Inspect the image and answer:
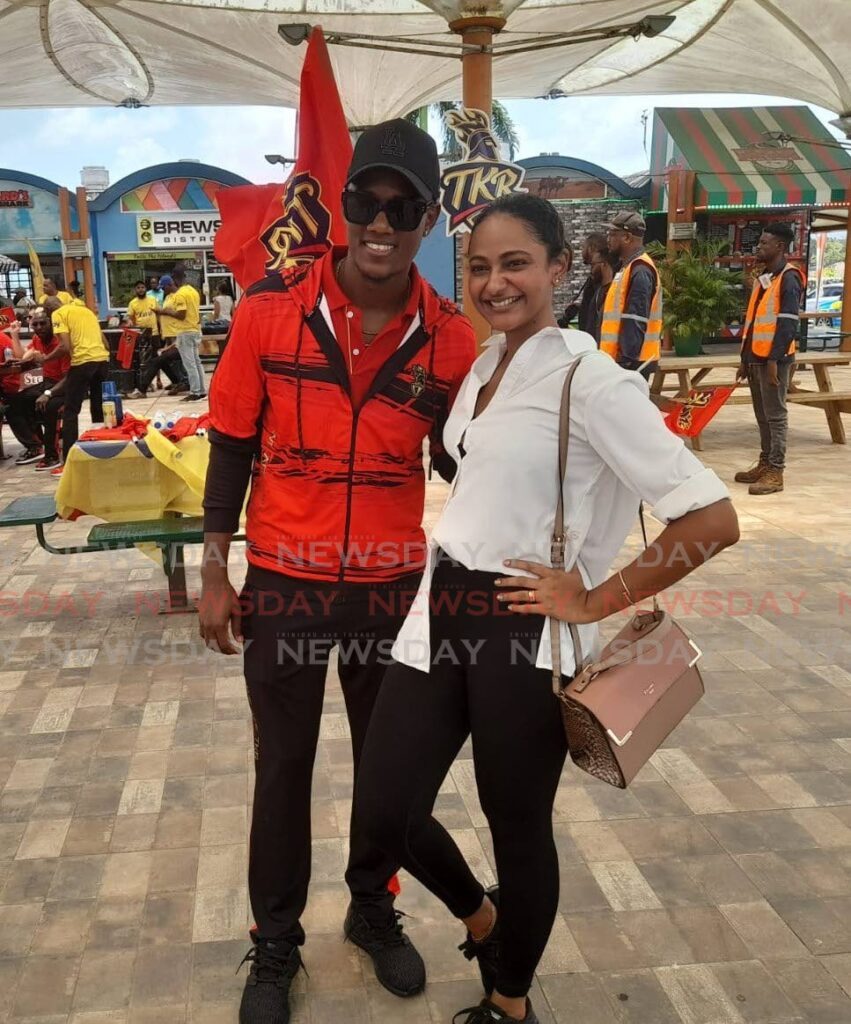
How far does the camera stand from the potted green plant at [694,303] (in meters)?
10.5

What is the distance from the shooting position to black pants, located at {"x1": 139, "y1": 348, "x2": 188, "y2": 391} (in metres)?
15.2

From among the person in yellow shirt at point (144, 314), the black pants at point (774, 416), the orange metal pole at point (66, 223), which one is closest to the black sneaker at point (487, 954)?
the black pants at point (774, 416)

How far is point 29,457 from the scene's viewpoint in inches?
385

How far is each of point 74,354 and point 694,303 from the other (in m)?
6.65

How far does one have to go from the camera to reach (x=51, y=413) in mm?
9266

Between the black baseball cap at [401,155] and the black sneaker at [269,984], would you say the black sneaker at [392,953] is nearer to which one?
the black sneaker at [269,984]

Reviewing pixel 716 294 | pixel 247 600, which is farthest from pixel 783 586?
pixel 716 294

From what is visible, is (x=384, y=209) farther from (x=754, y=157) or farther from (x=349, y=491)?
(x=754, y=157)

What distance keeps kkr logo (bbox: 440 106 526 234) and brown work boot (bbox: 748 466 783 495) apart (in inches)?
119

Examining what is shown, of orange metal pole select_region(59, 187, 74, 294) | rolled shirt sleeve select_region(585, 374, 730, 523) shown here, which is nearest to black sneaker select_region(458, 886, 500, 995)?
rolled shirt sleeve select_region(585, 374, 730, 523)

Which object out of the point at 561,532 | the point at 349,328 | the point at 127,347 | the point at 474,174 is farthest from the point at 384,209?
the point at 127,347

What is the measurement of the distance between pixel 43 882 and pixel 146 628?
2253 millimetres

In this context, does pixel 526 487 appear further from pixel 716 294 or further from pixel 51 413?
pixel 716 294

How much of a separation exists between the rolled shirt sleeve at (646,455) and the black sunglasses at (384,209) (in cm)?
61
